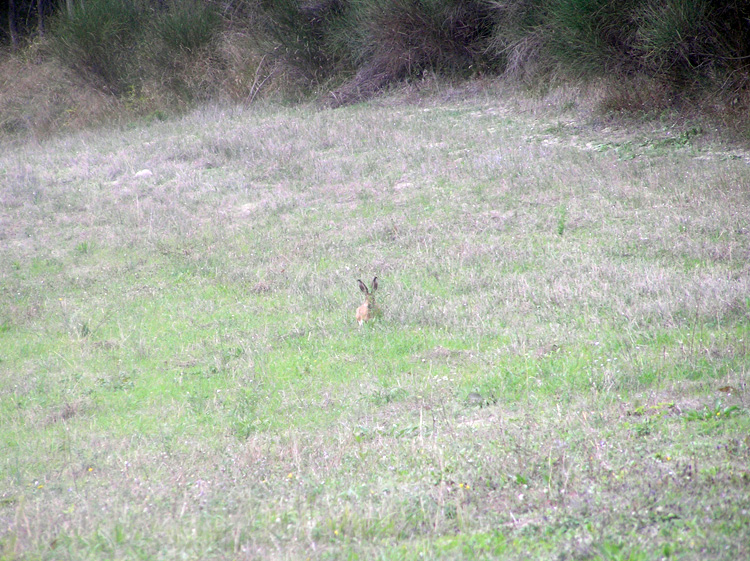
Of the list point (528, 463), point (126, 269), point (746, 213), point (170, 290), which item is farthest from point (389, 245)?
point (528, 463)

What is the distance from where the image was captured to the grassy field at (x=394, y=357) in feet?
9.46

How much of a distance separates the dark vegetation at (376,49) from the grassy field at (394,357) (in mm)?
1415

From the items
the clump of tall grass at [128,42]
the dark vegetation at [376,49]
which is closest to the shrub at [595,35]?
the dark vegetation at [376,49]

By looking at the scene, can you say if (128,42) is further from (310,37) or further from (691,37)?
(691,37)

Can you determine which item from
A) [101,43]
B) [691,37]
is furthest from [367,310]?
[101,43]

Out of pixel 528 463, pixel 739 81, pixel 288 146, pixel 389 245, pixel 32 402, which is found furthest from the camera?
pixel 288 146

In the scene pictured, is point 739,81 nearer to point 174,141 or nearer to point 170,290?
point 170,290

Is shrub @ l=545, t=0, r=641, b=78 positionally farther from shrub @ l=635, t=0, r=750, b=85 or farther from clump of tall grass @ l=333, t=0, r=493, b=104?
clump of tall grass @ l=333, t=0, r=493, b=104

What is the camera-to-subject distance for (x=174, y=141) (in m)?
15.7

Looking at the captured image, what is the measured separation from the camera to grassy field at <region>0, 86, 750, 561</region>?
288 centimetres

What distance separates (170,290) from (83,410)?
2.91 meters

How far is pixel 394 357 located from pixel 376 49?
15.4 m

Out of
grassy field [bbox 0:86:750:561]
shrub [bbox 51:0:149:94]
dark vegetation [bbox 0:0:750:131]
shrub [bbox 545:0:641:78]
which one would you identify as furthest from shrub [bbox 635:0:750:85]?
shrub [bbox 51:0:149:94]

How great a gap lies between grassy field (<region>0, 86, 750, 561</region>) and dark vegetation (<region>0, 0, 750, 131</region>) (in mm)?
1415
